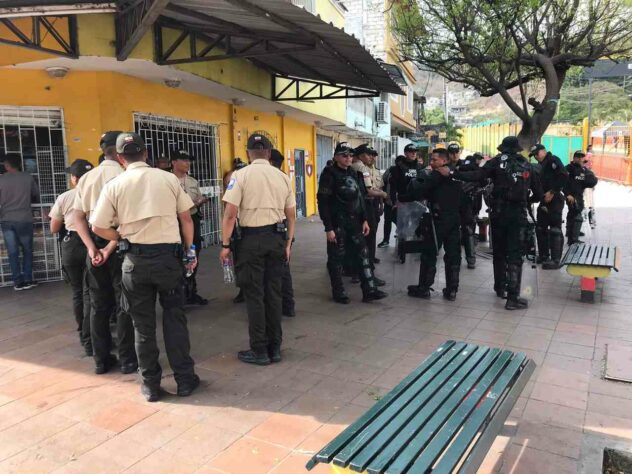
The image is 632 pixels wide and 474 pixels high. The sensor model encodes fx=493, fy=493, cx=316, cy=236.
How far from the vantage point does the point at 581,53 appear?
9664 millimetres

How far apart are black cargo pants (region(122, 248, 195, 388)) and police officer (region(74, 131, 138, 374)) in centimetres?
35

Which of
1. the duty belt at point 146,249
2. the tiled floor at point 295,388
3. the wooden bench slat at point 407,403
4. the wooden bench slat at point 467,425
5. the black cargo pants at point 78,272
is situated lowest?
the tiled floor at point 295,388

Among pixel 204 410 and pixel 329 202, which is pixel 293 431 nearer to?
pixel 204 410

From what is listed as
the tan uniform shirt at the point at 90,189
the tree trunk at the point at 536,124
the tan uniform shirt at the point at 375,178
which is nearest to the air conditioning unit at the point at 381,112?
the tree trunk at the point at 536,124

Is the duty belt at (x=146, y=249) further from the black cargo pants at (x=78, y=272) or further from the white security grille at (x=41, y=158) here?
the white security grille at (x=41, y=158)

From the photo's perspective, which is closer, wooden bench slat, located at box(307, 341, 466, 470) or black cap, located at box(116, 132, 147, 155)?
wooden bench slat, located at box(307, 341, 466, 470)

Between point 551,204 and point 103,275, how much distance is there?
658cm

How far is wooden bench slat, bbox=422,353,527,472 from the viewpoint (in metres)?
1.90

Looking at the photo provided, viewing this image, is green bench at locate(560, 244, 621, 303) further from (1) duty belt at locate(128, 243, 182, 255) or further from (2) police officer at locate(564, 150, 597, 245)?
(1) duty belt at locate(128, 243, 182, 255)

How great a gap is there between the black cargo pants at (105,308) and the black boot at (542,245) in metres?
6.52

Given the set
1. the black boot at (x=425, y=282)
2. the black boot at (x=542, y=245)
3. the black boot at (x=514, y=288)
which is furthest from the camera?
the black boot at (x=542, y=245)

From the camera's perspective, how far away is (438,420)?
7.24 feet

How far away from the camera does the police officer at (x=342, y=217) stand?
5.58 m

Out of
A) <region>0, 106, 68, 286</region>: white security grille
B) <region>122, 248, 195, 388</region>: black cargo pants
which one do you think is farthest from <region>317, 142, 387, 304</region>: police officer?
<region>0, 106, 68, 286</region>: white security grille
